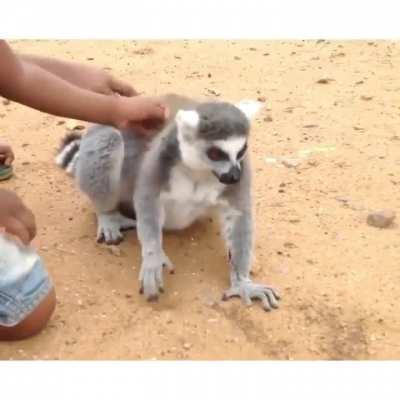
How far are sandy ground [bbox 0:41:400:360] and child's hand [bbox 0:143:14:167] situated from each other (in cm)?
10

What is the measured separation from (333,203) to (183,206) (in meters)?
0.80

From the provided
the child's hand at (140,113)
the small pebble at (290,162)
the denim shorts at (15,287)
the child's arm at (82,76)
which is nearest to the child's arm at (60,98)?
the child's hand at (140,113)

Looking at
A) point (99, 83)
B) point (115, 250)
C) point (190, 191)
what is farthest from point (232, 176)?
point (99, 83)

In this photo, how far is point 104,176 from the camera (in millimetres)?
3389

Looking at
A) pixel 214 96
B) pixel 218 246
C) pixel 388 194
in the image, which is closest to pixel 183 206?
pixel 218 246

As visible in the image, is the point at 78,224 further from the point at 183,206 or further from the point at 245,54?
the point at 245,54

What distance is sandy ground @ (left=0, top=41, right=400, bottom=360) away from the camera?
2.73m

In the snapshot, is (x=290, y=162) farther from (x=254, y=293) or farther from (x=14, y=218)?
(x=14, y=218)

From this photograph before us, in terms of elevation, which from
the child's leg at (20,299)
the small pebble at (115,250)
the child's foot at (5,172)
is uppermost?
the child's leg at (20,299)

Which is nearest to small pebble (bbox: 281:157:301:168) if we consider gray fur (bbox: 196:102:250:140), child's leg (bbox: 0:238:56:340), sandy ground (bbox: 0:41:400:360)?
sandy ground (bbox: 0:41:400:360)

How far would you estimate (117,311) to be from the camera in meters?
2.89

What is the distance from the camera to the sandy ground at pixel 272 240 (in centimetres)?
273

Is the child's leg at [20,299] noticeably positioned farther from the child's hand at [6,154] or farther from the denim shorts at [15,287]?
the child's hand at [6,154]

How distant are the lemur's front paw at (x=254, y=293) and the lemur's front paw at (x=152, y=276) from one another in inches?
9.8
